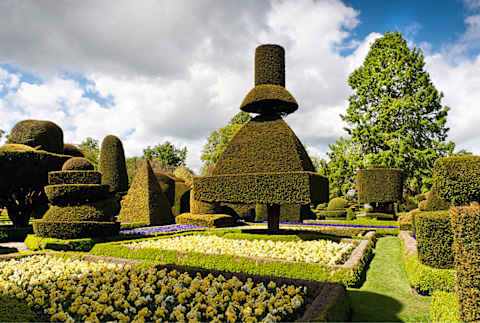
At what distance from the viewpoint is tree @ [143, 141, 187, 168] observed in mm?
61031

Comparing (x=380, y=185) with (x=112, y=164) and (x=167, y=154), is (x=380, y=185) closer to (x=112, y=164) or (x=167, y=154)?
(x=112, y=164)

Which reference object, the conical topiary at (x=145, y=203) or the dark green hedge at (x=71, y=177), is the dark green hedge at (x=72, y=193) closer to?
the dark green hedge at (x=71, y=177)

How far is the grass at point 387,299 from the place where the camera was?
15.0ft

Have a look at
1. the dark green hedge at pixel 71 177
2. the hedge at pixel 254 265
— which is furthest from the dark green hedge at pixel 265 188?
the dark green hedge at pixel 71 177

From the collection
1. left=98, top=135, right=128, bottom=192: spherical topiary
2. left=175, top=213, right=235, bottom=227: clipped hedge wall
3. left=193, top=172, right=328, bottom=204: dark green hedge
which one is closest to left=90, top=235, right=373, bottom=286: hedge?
left=193, top=172, right=328, bottom=204: dark green hedge

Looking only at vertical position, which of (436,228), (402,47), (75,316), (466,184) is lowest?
(75,316)

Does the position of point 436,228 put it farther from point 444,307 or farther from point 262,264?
point 262,264

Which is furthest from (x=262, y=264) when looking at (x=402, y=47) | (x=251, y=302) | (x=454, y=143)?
(x=402, y=47)

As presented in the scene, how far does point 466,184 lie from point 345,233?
773cm

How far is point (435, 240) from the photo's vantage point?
5.99 meters

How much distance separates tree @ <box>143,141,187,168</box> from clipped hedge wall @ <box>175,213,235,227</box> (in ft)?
144

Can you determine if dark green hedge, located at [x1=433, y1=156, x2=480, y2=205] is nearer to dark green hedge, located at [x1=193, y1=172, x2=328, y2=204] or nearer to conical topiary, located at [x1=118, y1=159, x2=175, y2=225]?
dark green hedge, located at [x1=193, y1=172, x2=328, y2=204]

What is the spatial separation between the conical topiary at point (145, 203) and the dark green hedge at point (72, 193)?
5.93 metres

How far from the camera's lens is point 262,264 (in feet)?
21.5
